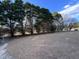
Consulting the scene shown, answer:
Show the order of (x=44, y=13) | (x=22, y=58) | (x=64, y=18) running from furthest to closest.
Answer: (x=64, y=18), (x=44, y=13), (x=22, y=58)

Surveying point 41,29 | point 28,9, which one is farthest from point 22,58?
point 41,29

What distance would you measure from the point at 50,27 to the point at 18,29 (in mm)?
7078

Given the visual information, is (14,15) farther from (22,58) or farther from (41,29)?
(22,58)

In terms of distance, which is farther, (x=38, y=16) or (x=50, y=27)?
(x=50, y=27)

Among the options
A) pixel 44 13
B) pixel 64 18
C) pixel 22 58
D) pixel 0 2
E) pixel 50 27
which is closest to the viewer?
pixel 22 58

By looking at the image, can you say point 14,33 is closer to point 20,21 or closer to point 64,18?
point 20,21

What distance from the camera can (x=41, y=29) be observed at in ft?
69.5

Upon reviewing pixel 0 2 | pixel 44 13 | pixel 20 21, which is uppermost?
pixel 0 2

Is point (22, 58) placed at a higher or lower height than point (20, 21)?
lower

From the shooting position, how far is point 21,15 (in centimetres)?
1794

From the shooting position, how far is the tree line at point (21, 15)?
1714 centimetres

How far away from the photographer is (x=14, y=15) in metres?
17.5

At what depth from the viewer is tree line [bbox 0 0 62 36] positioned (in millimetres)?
17141

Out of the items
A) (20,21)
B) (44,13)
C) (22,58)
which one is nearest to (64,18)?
(44,13)
